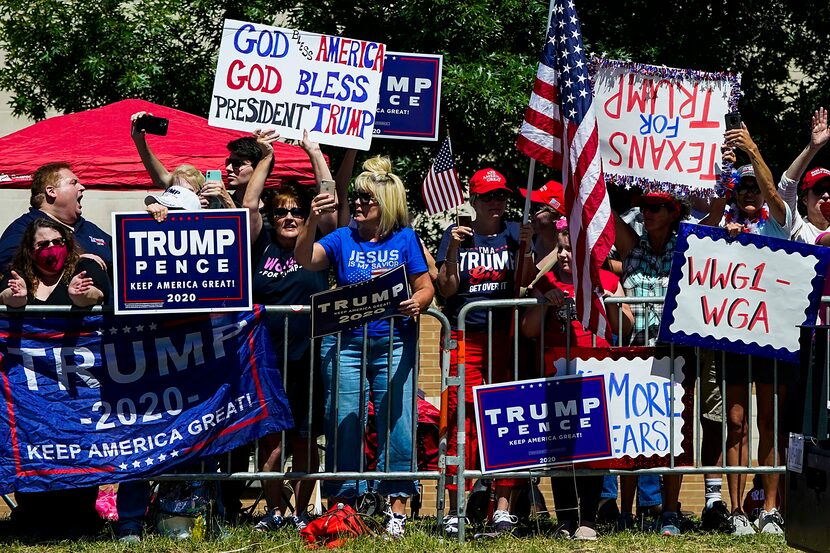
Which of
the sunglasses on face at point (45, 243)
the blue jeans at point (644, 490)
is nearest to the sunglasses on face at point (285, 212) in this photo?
the sunglasses on face at point (45, 243)

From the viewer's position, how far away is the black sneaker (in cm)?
795

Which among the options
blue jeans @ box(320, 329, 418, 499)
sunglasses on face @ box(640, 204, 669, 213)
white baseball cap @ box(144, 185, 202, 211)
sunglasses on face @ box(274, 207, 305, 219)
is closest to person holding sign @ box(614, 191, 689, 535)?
sunglasses on face @ box(640, 204, 669, 213)

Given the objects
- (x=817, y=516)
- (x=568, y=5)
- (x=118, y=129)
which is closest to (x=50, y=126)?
(x=118, y=129)

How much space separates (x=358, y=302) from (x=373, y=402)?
68cm

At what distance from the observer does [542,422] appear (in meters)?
7.81

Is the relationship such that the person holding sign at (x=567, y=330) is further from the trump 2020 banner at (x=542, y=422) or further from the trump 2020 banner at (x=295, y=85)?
the trump 2020 banner at (x=295, y=85)

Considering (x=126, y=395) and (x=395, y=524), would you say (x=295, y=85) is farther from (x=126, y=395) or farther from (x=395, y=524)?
(x=395, y=524)

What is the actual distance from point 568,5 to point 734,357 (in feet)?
7.85

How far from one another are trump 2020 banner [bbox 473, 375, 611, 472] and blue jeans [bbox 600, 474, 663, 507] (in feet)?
1.92

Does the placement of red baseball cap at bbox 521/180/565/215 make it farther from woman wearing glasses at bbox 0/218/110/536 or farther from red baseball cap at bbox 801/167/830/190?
woman wearing glasses at bbox 0/218/110/536

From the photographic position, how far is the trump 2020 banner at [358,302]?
763cm

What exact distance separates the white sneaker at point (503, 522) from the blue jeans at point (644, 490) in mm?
711

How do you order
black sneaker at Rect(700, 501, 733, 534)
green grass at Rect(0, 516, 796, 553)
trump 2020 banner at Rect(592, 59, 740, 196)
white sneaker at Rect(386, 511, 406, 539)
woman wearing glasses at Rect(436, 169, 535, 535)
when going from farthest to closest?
trump 2020 banner at Rect(592, 59, 740, 196), woman wearing glasses at Rect(436, 169, 535, 535), black sneaker at Rect(700, 501, 733, 534), white sneaker at Rect(386, 511, 406, 539), green grass at Rect(0, 516, 796, 553)

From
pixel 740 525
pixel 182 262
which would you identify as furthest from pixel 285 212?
pixel 740 525
